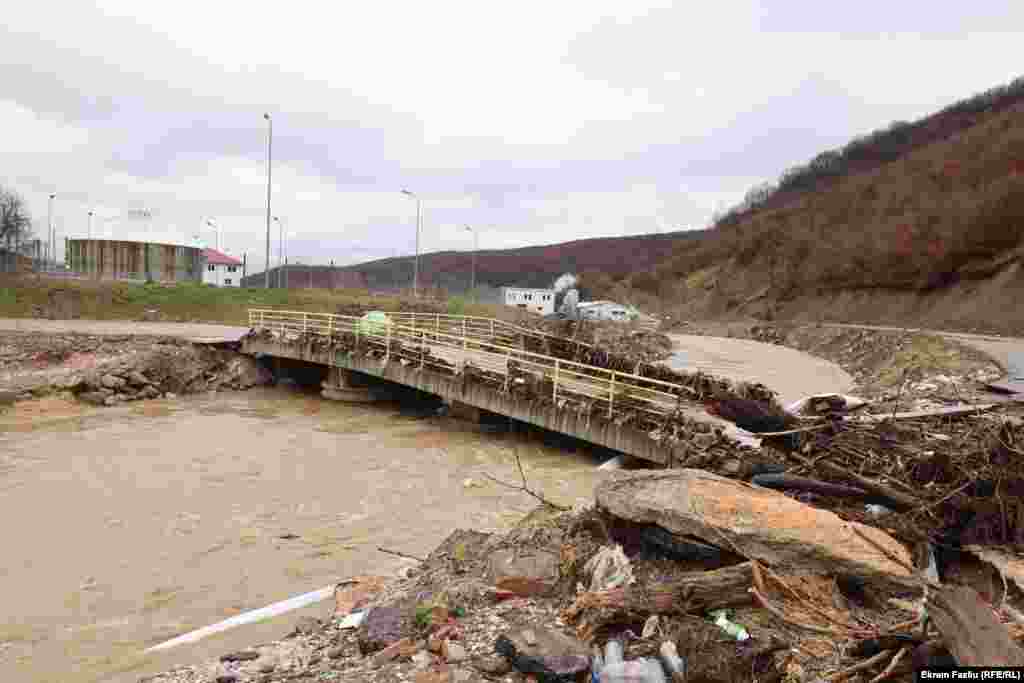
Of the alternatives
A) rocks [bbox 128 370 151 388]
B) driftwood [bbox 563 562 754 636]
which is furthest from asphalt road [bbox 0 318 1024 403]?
driftwood [bbox 563 562 754 636]

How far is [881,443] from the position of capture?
8.55 metres

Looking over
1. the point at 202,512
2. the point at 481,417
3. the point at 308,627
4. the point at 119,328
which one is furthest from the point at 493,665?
the point at 119,328

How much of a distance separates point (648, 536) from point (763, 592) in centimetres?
108

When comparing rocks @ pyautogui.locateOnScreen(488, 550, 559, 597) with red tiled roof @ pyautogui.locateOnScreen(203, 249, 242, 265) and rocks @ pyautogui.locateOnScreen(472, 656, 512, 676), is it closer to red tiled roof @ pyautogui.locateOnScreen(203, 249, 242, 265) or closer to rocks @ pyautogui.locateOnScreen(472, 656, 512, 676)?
rocks @ pyautogui.locateOnScreen(472, 656, 512, 676)

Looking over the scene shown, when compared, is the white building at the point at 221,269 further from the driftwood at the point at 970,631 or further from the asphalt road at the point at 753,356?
the driftwood at the point at 970,631

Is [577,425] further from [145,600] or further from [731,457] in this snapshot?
[145,600]

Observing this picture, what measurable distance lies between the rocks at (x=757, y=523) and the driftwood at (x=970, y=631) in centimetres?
112

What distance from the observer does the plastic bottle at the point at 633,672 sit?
4148 millimetres

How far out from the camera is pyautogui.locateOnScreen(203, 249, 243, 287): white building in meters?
72.3

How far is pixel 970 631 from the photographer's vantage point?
387 centimetres

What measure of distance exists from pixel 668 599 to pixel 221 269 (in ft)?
254

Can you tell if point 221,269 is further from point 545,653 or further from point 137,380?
point 545,653

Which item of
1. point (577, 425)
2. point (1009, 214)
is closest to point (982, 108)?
point (1009, 214)

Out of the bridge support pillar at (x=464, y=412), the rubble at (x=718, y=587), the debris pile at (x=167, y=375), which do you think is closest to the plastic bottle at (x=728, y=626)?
the rubble at (x=718, y=587)
